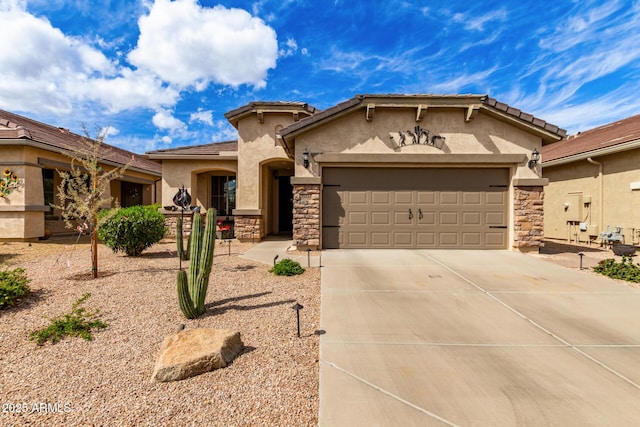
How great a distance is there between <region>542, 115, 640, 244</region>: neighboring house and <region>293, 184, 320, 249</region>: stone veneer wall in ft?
34.6

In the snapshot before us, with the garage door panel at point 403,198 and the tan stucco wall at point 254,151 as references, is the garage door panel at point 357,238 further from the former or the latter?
the tan stucco wall at point 254,151

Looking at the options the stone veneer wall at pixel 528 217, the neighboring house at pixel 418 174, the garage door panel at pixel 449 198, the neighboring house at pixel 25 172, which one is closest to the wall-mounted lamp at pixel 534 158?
the neighboring house at pixel 418 174

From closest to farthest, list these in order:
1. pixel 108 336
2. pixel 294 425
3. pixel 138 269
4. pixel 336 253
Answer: pixel 294 425
pixel 108 336
pixel 138 269
pixel 336 253

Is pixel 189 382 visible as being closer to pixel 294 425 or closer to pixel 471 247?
pixel 294 425

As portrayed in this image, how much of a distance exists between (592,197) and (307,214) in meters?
11.3

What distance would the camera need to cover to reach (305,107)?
11141 mm

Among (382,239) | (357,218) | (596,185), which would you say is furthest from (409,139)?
(596,185)

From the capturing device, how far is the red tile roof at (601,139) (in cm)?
1020

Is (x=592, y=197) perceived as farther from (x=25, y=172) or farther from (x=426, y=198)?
(x=25, y=172)

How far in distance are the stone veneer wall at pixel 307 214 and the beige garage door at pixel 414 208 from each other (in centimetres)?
36

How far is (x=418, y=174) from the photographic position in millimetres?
8812

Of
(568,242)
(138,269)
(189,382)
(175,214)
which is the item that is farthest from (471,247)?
(175,214)

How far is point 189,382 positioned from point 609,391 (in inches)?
147

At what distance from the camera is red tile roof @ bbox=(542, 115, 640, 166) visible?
10203 mm
